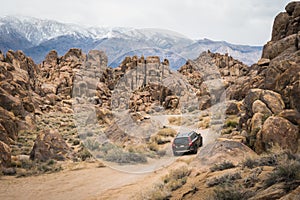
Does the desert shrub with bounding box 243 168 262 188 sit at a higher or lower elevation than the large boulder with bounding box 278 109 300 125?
lower

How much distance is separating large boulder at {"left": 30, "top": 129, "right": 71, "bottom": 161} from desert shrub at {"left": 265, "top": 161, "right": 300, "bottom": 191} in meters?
14.6

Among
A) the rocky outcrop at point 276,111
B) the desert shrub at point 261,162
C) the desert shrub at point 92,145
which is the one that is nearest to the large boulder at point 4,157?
the desert shrub at point 92,145

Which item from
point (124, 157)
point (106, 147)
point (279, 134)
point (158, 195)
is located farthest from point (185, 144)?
point (158, 195)

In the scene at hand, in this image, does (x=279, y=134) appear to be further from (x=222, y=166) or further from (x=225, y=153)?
(x=222, y=166)

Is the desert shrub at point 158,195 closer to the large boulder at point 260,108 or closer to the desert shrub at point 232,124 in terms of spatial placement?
the large boulder at point 260,108

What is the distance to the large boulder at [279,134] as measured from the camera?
36.7ft

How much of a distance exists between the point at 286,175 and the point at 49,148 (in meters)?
15.5

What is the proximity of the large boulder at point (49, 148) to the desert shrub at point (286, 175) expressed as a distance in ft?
48.0

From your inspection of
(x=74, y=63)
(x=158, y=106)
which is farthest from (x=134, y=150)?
(x=74, y=63)

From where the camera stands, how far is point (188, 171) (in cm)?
1097

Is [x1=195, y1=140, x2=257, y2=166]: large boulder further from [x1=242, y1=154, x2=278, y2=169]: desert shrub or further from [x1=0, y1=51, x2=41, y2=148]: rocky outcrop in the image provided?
[x1=0, y1=51, x2=41, y2=148]: rocky outcrop

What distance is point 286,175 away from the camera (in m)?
6.40

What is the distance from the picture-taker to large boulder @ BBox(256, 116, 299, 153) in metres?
11.2

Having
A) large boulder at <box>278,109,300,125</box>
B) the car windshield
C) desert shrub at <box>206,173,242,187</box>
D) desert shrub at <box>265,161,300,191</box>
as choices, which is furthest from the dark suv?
desert shrub at <box>265,161,300,191</box>
